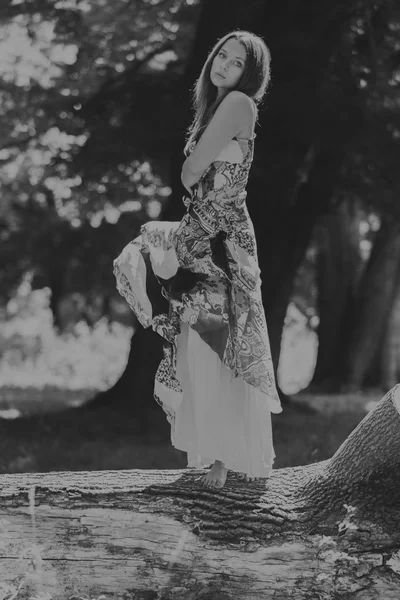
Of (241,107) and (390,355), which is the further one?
(390,355)

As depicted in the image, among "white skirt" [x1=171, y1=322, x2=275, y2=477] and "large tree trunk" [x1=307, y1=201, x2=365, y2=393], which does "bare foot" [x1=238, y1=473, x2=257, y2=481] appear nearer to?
"white skirt" [x1=171, y1=322, x2=275, y2=477]

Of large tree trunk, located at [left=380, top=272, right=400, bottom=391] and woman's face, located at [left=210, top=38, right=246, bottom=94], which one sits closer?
woman's face, located at [left=210, top=38, right=246, bottom=94]

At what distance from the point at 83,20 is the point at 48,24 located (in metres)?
0.72

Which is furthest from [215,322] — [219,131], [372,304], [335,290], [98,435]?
[335,290]

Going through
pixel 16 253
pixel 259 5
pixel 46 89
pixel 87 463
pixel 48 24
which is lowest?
pixel 16 253

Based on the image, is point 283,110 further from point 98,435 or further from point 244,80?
point 244,80

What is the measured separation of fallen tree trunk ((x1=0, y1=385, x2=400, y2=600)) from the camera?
4199 millimetres

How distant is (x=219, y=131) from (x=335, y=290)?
14.4 metres

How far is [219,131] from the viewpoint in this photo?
4582mm

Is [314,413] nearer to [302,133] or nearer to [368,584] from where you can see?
[302,133]

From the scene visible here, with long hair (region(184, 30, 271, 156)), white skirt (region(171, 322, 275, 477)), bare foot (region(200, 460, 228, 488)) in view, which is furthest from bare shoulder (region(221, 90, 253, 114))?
bare foot (region(200, 460, 228, 488))

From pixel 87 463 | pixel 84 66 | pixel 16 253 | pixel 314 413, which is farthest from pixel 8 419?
pixel 16 253

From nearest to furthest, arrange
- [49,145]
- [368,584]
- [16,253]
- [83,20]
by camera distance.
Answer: [368,584]
[83,20]
[49,145]
[16,253]

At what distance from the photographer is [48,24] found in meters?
12.9
